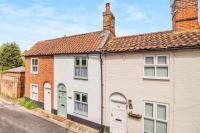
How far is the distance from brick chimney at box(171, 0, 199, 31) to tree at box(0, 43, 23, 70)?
37672 mm

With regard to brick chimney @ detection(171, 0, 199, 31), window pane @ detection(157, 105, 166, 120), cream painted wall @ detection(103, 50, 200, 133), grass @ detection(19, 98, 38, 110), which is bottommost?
grass @ detection(19, 98, 38, 110)

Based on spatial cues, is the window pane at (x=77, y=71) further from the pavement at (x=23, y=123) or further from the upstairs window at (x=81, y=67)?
the pavement at (x=23, y=123)

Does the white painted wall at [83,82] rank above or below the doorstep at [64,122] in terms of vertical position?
above

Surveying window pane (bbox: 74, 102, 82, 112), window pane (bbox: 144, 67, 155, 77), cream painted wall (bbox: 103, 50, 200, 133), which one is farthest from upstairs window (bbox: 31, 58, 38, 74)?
window pane (bbox: 144, 67, 155, 77)

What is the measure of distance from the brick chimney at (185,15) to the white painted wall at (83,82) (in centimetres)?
634

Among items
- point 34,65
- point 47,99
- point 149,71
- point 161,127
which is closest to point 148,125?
point 161,127

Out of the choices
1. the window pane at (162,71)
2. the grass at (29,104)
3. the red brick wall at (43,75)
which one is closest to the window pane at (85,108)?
the red brick wall at (43,75)

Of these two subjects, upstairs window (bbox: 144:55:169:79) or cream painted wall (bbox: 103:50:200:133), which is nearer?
cream painted wall (bbox: 103:50:200:133)

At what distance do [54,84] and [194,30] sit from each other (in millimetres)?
13329

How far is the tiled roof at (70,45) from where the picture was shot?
1576cm

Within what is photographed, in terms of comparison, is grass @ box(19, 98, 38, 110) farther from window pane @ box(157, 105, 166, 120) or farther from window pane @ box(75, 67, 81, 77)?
window pane @ box(157, 105, 166, 120)

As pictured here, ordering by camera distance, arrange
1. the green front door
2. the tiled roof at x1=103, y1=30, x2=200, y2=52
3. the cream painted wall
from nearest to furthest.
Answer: the cream painted wall < the tiled roof at x1=103, y1=30, x2=200, y2=52 < the green front door

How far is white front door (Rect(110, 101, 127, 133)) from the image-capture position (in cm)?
1305

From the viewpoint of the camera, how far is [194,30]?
11.7m
